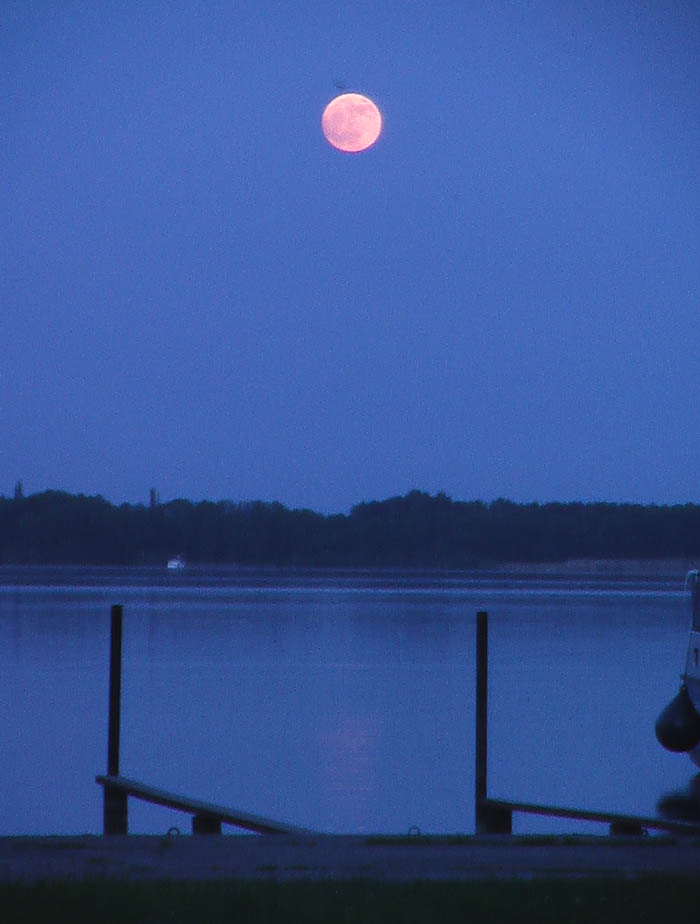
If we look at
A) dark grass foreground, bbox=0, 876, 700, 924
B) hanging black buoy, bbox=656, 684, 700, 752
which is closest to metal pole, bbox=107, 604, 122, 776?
dark grass foreground, bbox=0, 876, 700, 924

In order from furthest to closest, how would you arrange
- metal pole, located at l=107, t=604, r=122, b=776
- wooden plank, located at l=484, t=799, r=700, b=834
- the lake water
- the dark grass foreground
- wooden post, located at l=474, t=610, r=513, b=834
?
1. the lake water
2. metal pole, located at l=107, t=604, r=122, b=776
3. wooden post, located at l=474, t=610, r=513, b=834
4. wooden plank, located at l=484, t=799, r=700, b=834
5. the dark grass foreground

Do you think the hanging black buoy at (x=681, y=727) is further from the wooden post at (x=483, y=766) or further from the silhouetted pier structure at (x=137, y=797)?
the silhouetted pier structure at (x=137, y=797)

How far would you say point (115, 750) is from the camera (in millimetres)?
12500

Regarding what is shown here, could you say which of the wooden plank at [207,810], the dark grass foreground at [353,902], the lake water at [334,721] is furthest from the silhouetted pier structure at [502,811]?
the dark grass foreground at [353,902]

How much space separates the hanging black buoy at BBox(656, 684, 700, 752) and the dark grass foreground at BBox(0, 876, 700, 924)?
8590 millimetres

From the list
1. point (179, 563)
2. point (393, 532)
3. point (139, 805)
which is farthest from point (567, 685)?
point (393, 532)

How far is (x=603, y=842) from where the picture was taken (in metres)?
8.45

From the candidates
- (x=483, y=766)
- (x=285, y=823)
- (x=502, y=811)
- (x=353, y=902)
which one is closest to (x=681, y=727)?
(x=483, y=766)

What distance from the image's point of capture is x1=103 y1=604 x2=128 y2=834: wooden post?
12.1 metres

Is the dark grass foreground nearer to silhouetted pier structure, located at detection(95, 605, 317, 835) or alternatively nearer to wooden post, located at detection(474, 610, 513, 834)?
silhouetted pier structure, located at detection(95, 605, 317, 835)

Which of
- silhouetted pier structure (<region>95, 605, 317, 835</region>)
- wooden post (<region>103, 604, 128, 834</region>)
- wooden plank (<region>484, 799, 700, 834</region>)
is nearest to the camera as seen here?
wooden plank (<region>484, 799, 700, 834</region>)

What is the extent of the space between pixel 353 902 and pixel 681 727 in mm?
9558

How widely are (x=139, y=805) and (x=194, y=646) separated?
14.8 meters

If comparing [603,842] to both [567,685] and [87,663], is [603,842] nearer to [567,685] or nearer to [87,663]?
[567,685]
